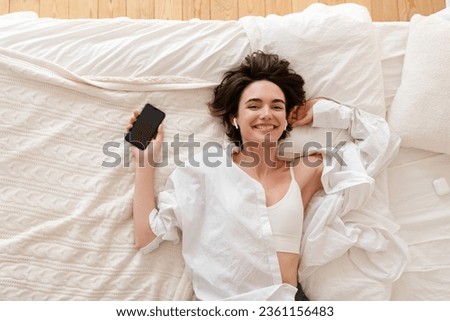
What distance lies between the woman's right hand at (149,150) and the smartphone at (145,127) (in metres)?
0.01

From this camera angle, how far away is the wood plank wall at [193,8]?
6.81ft

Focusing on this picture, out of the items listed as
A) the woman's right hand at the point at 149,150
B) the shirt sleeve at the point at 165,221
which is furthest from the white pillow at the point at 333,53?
Result: the shirt sleeve at the point at 165,221

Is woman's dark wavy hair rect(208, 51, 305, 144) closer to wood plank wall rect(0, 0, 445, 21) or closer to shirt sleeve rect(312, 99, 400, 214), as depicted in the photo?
shirt sleeve rect(312, 99, 400, 214)

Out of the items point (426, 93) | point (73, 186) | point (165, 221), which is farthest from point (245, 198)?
point (426, 93)

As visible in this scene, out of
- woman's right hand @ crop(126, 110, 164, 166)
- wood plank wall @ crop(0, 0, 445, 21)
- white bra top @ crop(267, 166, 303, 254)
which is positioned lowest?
white bra top @ crop(267, 166, 303, 254)

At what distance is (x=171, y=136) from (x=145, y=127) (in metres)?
0.09

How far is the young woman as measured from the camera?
57.5 inches

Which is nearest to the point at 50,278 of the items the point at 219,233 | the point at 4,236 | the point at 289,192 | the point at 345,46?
the point at 4,236

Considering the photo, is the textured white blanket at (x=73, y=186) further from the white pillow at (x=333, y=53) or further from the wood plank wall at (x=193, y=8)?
the wood plank wall at (x=193, y=8)

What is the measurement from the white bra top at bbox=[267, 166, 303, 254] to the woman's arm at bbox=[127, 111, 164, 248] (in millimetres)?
365

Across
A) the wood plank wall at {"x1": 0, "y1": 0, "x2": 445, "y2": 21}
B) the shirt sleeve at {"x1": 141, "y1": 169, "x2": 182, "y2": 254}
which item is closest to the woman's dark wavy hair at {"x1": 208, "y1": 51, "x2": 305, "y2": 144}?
the shirt sleeve at {"x1": 141, "y1": 169, "x2": 182, "y2": 254}

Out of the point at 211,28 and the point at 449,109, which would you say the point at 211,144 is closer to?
the point at 211,28

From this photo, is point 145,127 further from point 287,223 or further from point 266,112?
point 287,223

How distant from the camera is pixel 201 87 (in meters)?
1.63
